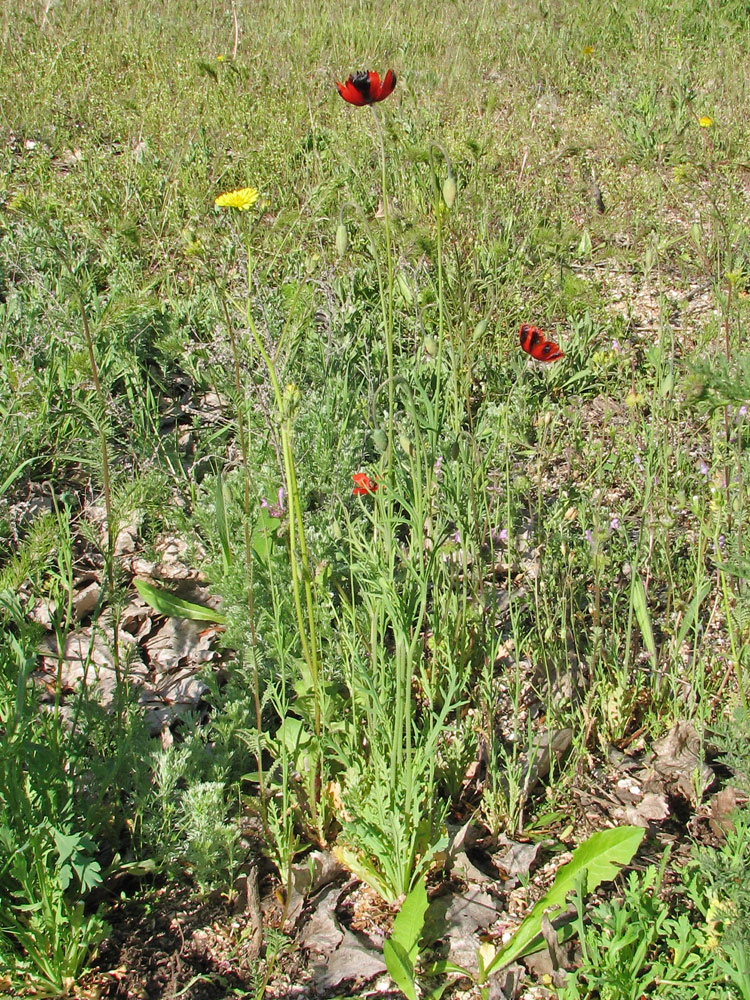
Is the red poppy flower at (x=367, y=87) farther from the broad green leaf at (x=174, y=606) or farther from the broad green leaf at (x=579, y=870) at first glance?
the broad green leaf at (x=579, y=870)

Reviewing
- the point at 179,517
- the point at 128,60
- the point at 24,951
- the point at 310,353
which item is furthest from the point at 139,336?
the point at 128,60

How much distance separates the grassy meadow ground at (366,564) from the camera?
1515 mm

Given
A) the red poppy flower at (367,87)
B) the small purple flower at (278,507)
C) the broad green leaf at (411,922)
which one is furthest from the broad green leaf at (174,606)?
the red poppy flower at (367,87)

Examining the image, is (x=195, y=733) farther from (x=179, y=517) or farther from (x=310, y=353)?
(x=310, y=353)

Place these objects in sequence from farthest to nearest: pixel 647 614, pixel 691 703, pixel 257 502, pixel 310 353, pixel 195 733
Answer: pixel 310 353 → pixel 257 502 → pixel 647 614 → pixel 691 703 → pixel 195 733

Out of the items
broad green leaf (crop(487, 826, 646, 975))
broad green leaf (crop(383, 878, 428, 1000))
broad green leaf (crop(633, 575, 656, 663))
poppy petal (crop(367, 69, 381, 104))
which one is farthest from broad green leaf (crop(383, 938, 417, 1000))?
poppy petal (crop(367, 69, 381, 104))

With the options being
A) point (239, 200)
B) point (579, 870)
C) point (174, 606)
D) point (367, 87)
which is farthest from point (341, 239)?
point (579, 870)

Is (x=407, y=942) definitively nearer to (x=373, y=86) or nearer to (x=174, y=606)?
(x=174, y=606)

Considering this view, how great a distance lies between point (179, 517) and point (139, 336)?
1188mm

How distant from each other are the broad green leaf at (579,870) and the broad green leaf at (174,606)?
1.11 m

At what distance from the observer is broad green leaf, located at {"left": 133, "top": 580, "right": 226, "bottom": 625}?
225cm

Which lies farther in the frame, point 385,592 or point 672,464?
point 672,464

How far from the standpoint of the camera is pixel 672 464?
2.69 meters

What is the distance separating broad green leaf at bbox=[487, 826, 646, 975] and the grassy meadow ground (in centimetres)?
1
